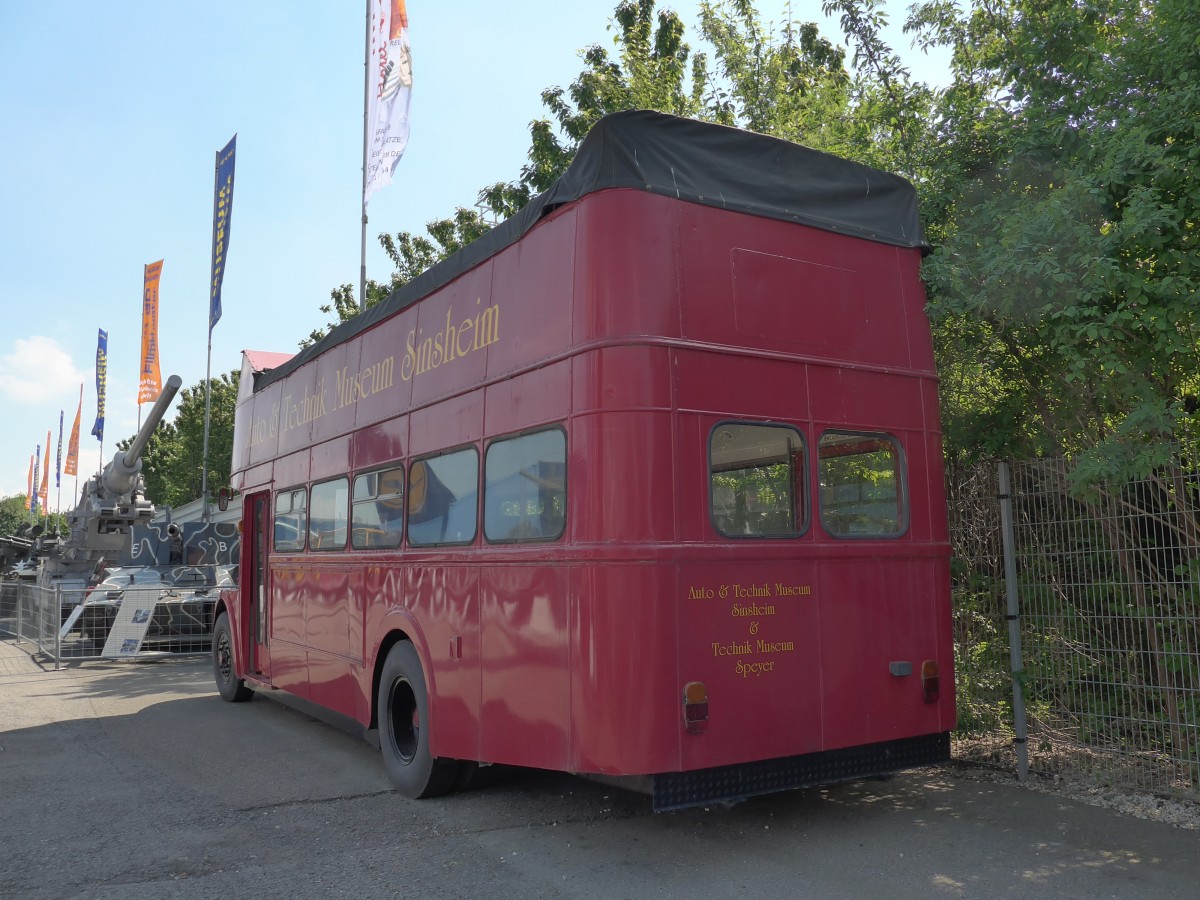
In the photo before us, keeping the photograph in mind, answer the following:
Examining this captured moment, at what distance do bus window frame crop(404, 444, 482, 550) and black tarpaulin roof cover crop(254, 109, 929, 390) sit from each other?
49.3 inches

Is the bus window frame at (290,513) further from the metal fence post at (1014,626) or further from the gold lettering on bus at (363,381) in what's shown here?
the metal fence post at (1014,626)

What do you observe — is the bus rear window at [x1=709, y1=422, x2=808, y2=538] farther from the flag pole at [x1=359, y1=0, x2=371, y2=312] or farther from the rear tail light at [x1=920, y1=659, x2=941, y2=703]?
the flag pole at [x1=359, y1=0, x2=371, y2=312]

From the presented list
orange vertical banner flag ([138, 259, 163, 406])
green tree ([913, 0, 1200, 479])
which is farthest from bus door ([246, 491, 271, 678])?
orange vertical banner flag ([138, 259, 163, 406])

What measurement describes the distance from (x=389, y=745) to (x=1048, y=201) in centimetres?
576

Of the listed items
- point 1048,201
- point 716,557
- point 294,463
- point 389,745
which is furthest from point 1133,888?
point 294,463

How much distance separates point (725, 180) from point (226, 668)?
883 cm

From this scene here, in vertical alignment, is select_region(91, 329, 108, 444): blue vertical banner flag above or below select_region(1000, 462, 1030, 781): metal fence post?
above

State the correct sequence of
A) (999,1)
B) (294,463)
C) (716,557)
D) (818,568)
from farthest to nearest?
(294,463)
(999,1)
(818,568)
(716,557)

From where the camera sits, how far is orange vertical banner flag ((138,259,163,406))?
86.2 feet

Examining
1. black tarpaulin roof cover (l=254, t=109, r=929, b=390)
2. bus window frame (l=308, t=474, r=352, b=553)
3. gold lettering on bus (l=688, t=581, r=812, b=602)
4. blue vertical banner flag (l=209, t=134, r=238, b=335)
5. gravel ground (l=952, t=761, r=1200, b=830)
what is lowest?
gravel ground (l=952, t=761, r=1200, b=830)

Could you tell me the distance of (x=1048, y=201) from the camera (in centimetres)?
586

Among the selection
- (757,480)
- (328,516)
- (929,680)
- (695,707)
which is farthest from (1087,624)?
(328,516)

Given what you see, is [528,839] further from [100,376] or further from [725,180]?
[100,376]

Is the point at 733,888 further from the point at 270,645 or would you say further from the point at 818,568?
the point at 270,645
